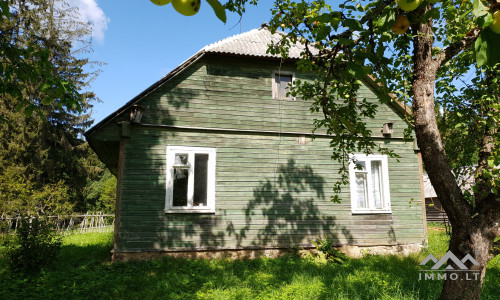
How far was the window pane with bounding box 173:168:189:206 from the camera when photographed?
8.17 metres

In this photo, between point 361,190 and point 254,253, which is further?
point 361,190

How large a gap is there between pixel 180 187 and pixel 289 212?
3126 mm

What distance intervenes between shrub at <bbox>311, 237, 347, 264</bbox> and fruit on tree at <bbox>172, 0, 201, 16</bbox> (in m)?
8.40

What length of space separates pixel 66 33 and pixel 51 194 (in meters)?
11.5

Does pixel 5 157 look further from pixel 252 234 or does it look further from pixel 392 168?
→ pixel 392 168

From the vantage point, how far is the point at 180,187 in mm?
8219

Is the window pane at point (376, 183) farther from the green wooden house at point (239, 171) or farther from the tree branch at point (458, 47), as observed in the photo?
the tree branch at point (458, 47)

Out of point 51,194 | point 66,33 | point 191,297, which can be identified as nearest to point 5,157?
point 51,194

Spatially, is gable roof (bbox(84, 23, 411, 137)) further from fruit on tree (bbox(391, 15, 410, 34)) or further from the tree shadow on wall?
fruit on tree (bbox(391, 15, 410, 34))

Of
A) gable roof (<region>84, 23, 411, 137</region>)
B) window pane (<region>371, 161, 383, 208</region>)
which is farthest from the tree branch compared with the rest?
Answer: window pane (<region>371, 161, 383, 208</region>)

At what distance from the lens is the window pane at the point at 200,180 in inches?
326

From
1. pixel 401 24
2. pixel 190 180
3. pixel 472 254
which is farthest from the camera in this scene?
pixel 190 180

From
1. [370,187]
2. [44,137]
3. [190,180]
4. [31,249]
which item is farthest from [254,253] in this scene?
[44,137]

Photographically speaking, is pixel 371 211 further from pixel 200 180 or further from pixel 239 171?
pixel 200 180
